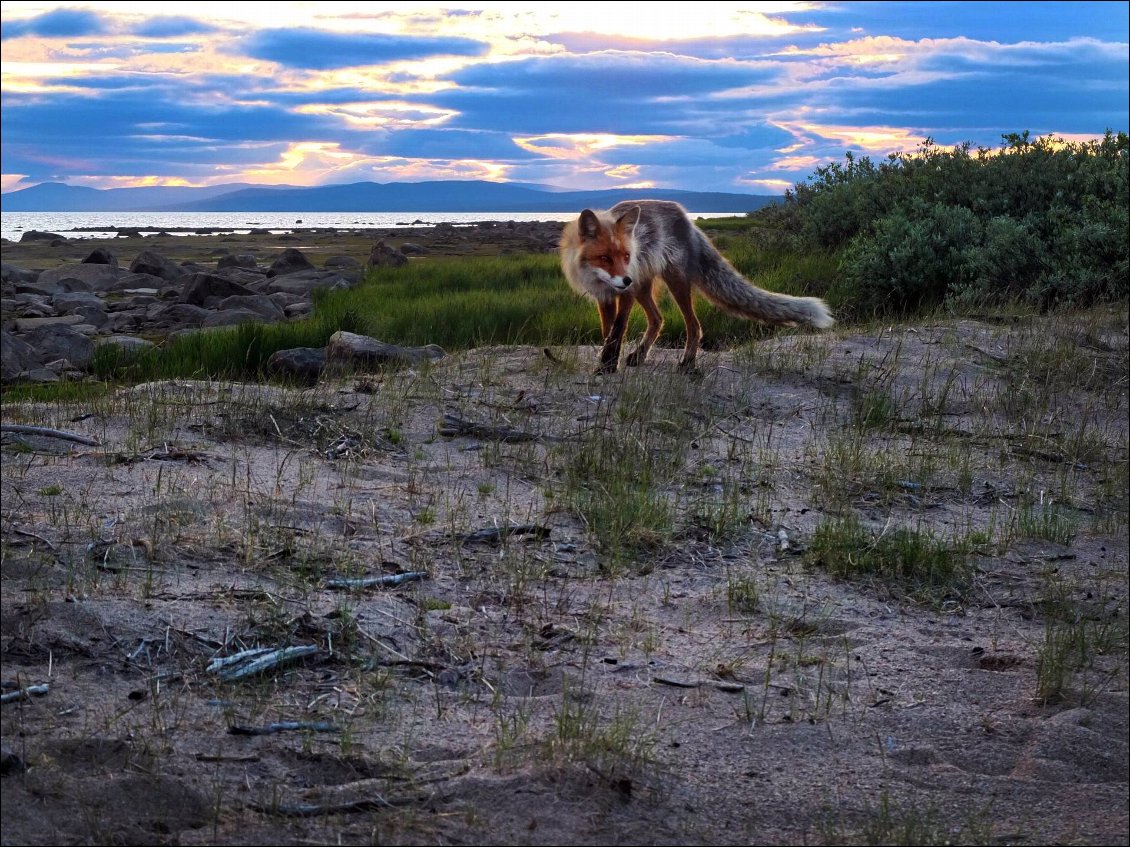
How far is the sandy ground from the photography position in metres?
2.89

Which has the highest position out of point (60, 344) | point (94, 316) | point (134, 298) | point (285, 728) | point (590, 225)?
point (590, 225)

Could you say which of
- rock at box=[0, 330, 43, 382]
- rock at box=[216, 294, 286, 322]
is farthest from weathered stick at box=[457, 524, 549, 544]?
rock at box=[216, 294, 286, 322]

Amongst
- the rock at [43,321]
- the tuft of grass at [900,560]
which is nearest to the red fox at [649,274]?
the tuft of grass at [900,560]

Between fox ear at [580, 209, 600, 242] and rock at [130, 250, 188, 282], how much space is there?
20.6 meters

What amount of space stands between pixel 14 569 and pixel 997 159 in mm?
14466

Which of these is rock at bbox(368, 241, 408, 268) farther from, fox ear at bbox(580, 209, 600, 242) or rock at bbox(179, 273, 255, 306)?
fox ear at bbox(580, 209, 600, 242)

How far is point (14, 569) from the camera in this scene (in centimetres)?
408

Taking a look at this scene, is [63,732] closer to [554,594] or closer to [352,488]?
[554,594]

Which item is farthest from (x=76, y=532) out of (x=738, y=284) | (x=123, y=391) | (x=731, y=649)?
(x=738, y=284)

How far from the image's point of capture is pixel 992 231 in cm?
1281

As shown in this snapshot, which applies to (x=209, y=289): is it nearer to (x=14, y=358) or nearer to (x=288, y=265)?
(x=288, y=265)

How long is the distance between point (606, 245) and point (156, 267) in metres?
21.4

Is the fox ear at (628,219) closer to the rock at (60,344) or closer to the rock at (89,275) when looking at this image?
the rock at (60,344)

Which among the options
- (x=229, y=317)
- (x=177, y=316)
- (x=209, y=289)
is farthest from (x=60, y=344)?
(x=209, y=289)
